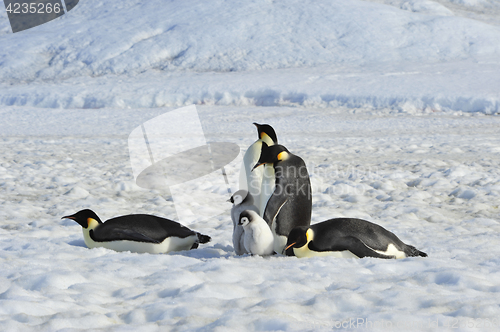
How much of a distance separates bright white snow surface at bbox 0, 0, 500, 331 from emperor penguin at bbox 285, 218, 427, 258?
0.11m

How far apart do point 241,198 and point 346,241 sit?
2.55ft

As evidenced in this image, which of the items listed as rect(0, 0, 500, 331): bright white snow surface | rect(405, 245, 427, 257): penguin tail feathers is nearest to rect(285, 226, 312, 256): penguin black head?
rect(0, 0, 500, 331): bright white snow surface

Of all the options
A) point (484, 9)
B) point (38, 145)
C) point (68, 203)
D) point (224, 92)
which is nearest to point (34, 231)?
point (68, 203)

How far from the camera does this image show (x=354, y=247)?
8.69 feet

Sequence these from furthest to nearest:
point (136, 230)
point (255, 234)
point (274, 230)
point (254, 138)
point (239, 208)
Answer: point (254, 138) → point (239, 208) → point (274, 230) → point (136, 230) → point (255, 234)

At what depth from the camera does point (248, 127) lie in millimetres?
9664

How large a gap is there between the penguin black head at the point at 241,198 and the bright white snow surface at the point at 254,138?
0.33m

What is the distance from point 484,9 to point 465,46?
7.31m

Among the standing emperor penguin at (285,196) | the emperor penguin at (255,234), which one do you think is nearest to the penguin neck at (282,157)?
the standing emperor penguin at (285,196)

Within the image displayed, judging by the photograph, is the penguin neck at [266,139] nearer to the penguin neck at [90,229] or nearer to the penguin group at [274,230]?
the penguin group at [274,230]

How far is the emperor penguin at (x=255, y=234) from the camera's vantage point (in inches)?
108

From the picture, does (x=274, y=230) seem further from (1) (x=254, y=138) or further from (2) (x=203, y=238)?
(1) (x=254, y=138)

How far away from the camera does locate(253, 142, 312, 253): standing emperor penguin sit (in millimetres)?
2979

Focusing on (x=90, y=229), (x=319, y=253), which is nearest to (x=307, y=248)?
(x=319, y=253)
